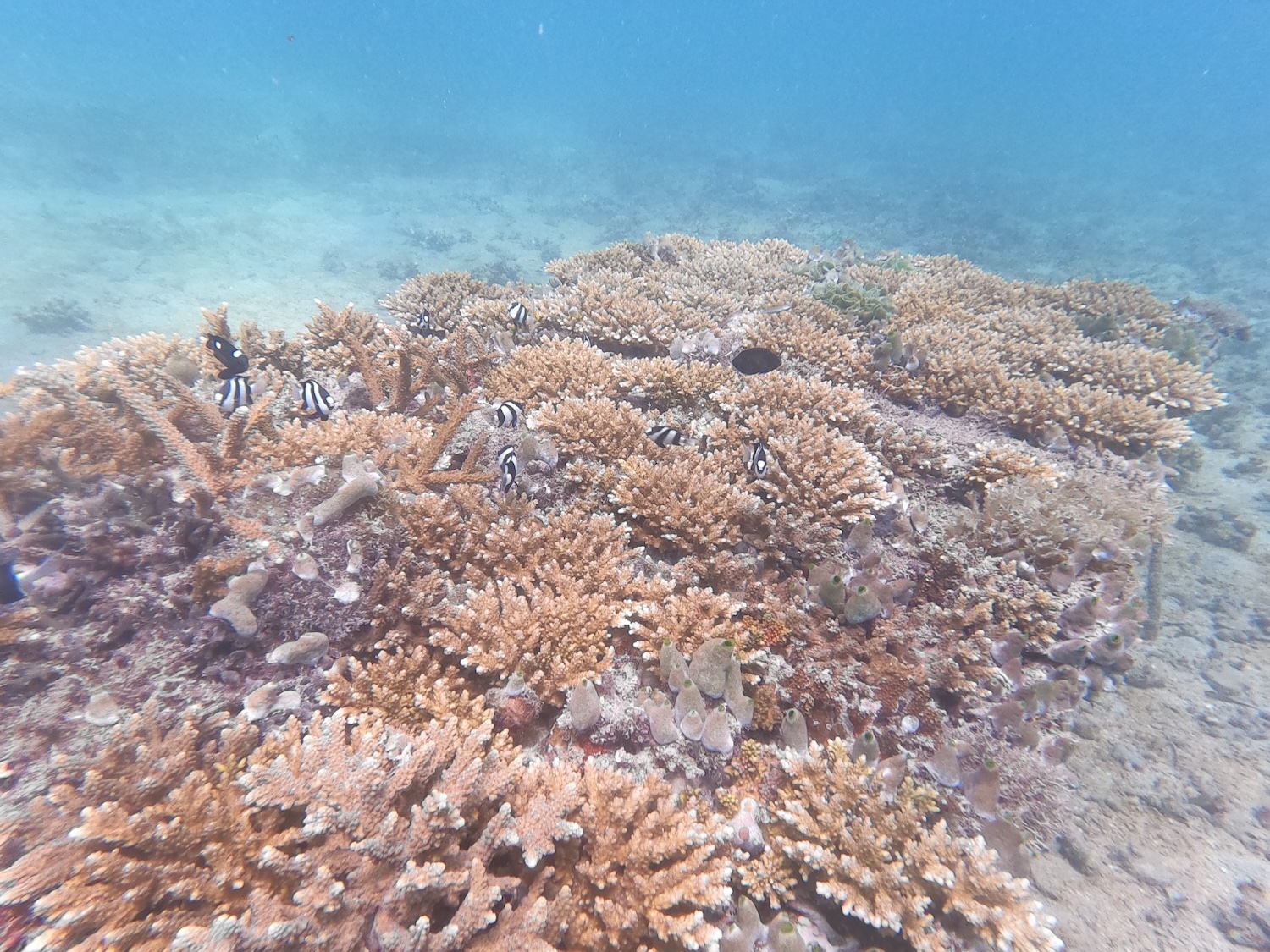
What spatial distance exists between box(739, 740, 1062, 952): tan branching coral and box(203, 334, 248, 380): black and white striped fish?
544 centimetres

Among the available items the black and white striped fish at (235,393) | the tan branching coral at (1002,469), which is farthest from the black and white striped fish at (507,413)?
the tan branching coral at (1002,469)

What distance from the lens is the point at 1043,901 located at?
150 inches

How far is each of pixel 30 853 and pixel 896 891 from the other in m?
3.88

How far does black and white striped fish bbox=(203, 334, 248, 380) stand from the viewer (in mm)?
4582

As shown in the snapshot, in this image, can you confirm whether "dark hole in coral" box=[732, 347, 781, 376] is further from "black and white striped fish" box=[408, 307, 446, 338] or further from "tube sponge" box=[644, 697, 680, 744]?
"tube sponge" box=[644, 697, 680, 744]

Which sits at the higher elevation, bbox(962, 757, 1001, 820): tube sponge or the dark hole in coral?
the dark hole in coral

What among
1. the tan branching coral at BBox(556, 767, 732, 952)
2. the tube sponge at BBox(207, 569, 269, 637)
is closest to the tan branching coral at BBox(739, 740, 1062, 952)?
the tan branching coral at BBox(556, 767, 732, 952)

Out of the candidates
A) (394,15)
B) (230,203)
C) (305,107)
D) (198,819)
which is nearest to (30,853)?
(198,819)

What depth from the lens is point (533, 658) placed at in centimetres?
330

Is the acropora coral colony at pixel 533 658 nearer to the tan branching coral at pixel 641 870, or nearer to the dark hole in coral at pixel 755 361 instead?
the tan branching coral at pixel 641 870

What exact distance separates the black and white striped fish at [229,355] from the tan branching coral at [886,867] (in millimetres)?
5444

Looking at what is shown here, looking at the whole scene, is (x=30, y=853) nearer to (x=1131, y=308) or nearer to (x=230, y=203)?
(x=1131, y=308)

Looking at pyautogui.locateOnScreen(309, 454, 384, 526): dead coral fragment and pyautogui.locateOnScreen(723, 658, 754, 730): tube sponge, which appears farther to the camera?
pyautogui.locateOnScreen(309, 454, 384, 526): dead coral fragment

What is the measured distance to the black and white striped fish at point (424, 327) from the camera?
21.7 ft
